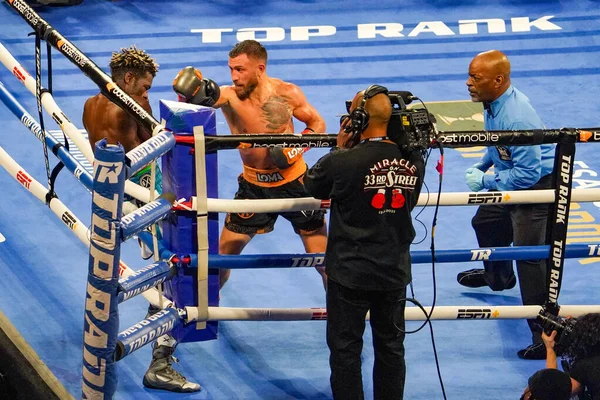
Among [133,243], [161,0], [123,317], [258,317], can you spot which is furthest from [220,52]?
[258,317]

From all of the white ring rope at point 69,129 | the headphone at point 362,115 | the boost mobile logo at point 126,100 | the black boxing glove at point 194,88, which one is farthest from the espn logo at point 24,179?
the headphone at point 362,115

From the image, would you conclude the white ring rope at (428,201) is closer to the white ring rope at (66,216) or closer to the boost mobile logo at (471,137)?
the boost mobile logo at (471,137)

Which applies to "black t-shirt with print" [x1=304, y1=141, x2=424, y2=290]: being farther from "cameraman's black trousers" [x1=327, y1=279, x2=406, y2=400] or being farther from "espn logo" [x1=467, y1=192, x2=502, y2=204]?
"espn logo" [x1=467, y1=192, x2=502, y2=204]

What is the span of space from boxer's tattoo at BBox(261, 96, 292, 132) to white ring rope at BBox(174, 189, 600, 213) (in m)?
0.99

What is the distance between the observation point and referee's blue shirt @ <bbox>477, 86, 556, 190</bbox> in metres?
4.96

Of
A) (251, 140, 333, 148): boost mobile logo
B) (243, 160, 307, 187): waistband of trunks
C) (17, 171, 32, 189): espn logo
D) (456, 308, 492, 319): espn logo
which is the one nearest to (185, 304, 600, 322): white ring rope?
(456, 308, 492, 319): espn logo

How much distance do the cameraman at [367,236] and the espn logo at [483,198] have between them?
20.1 inches

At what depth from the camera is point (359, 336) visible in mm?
3943

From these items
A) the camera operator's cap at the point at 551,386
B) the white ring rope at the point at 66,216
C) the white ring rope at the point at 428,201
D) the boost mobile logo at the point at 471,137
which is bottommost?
the camera operator's cap at the point at 551,386

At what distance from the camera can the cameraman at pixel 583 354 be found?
3.83 metres

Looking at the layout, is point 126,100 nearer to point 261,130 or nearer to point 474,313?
point 261,130

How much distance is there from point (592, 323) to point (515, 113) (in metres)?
1.44

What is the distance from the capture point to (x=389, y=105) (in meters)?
3.70

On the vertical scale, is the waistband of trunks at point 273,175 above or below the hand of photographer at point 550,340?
above
